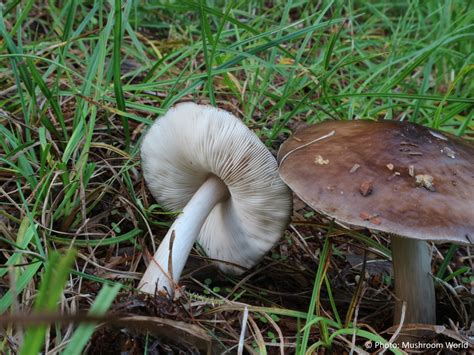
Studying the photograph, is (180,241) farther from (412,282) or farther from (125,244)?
(412,282)

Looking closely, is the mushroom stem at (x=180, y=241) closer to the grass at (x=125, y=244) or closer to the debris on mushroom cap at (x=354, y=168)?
the grass at (x=125, y=244)

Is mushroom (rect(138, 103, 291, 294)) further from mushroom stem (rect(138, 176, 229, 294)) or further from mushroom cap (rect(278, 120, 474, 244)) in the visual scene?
mushroom cap (rect(278, 120, 474, 244))

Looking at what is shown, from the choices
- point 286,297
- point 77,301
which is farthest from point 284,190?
point 77,301

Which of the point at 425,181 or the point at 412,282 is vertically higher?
the point at 425,181

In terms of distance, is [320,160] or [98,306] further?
[320,160]

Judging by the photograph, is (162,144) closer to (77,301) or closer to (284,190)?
(284,190)

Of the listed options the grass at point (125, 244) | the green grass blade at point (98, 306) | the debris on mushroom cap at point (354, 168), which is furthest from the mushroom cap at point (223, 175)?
the green grass blade at point (98, 306)

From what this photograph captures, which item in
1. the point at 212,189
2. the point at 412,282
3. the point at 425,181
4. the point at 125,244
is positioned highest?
the point at 425,181

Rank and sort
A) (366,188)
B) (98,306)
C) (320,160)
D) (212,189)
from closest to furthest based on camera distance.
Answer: (98,306) < (366,188) < (320,160) < (212,189)

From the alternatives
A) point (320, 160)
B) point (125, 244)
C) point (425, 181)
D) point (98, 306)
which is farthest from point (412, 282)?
point (98, 306)
